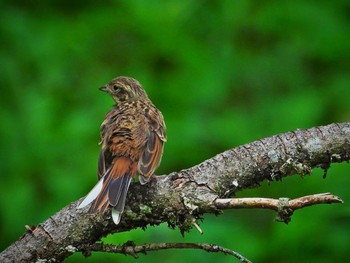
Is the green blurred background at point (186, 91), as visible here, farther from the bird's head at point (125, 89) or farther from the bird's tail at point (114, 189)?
the bird's tail at point (114, 189)

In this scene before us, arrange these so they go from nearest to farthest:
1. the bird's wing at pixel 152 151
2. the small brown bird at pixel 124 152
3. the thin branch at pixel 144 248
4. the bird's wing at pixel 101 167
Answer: the thin branch at pixel 144 248 → the small brown bird at pixel 124 152 → the bird's wing at pixel 152 151 → the bird's wing at pixel 101 167

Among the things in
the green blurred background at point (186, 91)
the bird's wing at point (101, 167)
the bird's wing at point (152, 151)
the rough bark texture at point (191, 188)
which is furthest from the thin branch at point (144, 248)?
the green blurred background at point (186, 91)

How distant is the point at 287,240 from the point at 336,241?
36 cm

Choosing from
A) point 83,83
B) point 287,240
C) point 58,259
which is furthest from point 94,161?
point 58,259

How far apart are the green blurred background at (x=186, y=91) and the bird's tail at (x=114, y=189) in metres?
1.49

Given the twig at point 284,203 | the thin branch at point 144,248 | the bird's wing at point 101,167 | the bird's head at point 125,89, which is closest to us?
the twig at point 284,203

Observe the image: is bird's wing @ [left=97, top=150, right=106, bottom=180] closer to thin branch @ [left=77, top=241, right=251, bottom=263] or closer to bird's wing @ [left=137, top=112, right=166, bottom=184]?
bird's wing @ [left=137, top=112, right=166, bottom=184]

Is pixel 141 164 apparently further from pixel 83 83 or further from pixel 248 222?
pixel 83 83

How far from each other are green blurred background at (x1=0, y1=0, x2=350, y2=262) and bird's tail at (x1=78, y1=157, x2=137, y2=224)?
1492 mm

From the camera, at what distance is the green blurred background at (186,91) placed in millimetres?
6516

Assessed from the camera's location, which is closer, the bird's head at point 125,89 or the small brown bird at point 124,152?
the small brown bird at point 124,152

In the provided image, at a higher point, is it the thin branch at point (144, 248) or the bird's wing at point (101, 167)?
the bird's wing at point (101, 167)

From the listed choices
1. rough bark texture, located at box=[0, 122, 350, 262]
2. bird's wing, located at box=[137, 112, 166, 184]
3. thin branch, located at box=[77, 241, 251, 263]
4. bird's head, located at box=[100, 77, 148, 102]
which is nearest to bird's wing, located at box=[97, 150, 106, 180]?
bird's wing, located at box=[137, 112, 166, 184]

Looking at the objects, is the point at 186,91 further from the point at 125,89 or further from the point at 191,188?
the point at 191,188
